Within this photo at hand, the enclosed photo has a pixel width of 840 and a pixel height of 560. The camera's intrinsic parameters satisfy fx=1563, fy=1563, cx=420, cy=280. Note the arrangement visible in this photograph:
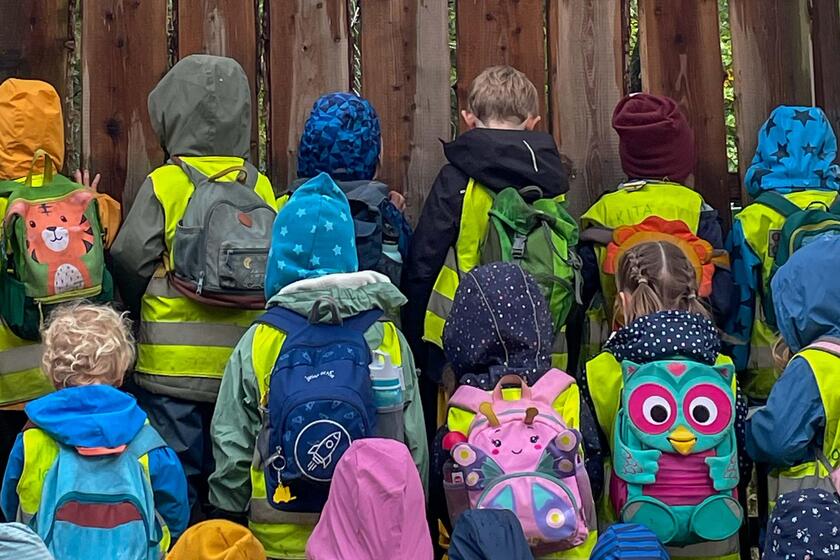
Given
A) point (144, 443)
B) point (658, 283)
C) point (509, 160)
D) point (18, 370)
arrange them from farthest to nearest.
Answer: point (509, 160)
point (18, 370)
point (658, 283)
point (144, 443)

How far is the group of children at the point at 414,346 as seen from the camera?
5340mm

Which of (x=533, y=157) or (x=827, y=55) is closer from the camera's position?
(x=533, y=157)


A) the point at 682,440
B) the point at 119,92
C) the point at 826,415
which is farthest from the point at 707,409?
the point at 119,92

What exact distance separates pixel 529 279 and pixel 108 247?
2.04 metres

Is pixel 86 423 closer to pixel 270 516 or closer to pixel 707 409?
pixel 270 516

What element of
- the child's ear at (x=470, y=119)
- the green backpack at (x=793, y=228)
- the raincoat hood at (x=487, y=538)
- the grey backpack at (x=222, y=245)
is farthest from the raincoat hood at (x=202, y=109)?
the raincoat hood at (x=487, y=538)

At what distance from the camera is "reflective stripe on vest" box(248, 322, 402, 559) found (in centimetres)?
568

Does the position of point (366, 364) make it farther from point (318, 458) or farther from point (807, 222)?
point (807, 222)

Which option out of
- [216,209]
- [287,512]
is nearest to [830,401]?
[287,512]

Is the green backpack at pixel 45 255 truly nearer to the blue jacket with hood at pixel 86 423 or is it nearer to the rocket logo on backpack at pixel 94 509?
the blue jacket with hood at pixel 86 423

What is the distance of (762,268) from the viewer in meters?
7.18

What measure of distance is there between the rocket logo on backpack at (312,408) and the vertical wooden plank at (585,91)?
262 centimetres

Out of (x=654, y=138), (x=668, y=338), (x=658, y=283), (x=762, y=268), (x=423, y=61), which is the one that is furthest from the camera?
(x=423, y=61)

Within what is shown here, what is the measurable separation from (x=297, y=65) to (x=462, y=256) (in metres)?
1.60
